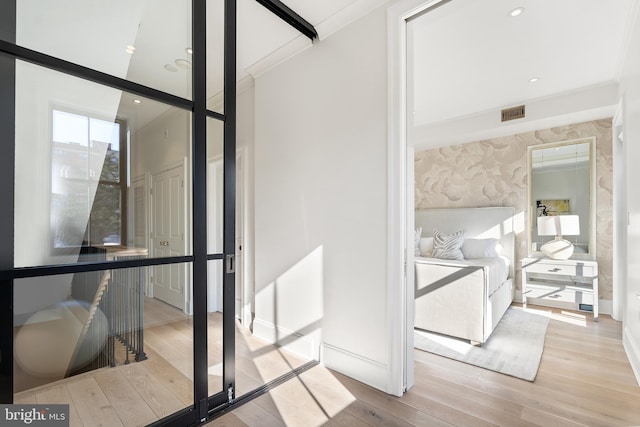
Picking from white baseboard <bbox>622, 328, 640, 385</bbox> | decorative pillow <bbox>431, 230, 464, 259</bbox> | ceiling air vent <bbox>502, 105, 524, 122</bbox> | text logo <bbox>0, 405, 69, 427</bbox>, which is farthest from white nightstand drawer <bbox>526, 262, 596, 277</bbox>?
text logo <bbox>0, 405, 69, 427</bbox>

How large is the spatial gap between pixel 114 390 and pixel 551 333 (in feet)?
12.5

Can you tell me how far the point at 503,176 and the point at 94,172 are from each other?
499 cm

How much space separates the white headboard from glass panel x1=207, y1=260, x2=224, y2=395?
4059mm

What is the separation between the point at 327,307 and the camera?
2.41 m

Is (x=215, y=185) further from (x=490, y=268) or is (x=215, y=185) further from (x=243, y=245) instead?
(x=490, y=268)

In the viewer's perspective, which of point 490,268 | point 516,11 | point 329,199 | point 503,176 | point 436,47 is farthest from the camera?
point 503,176

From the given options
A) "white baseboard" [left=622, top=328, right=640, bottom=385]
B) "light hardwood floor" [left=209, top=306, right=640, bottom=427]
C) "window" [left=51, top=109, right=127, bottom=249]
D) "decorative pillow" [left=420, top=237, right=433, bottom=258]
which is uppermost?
"window" [left=51, top=109, right=127, bottom=249]

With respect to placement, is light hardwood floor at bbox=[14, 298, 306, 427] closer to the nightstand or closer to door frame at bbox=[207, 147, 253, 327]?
door frame at bbox=[207, 147, 253, 327]

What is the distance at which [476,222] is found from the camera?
183 inches

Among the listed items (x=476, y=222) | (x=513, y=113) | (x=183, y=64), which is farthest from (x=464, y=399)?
(x=513, y=113)

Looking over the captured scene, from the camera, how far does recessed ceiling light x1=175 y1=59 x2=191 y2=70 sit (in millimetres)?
1646

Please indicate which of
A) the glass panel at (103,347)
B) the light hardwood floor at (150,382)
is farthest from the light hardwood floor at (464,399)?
the glass panel at (103,347)

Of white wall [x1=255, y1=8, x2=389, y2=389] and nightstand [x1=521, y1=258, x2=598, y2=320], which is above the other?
white wall [x1=255, y1=8, x2=389, y2=389]

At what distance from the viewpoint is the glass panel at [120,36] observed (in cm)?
123
